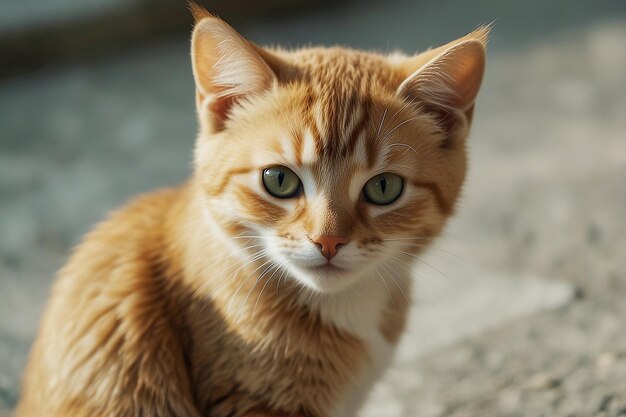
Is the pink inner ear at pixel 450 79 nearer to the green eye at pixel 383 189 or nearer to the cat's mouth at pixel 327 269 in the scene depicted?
the green eye at pixel 383 189

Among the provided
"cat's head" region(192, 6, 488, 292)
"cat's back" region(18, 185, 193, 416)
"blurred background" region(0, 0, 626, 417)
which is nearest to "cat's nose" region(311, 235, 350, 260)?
"cat's head" region(192, 6, 488, 292)

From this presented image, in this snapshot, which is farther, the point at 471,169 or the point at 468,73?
the point at 471,169

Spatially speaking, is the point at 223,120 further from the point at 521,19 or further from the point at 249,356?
the point at 521,19

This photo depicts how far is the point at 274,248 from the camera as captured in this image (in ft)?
6.44

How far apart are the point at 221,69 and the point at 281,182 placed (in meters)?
0.34

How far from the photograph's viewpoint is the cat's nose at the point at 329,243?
1866 mm

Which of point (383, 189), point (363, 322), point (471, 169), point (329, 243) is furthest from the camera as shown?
point (471, 169)

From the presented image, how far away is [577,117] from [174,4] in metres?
2.81

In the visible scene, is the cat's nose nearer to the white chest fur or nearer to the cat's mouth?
the cat's mouth

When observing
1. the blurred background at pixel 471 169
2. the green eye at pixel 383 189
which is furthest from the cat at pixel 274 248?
the blurred background at pixel 471 169

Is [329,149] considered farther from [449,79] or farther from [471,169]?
[471,169]

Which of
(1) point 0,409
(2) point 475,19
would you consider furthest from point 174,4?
(1) point 0,409

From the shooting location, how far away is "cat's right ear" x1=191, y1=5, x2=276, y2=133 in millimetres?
1936

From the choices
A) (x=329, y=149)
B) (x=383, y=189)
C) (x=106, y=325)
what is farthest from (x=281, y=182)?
(x=106, y=325)
